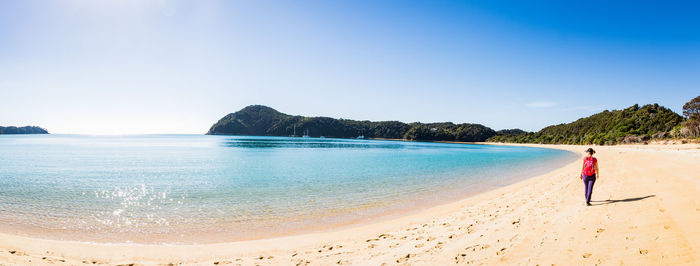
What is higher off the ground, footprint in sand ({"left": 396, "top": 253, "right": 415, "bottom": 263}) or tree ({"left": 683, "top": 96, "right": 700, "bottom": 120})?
tree ({"left": 683, "top": 96, "right": 700, "bottom": 120})

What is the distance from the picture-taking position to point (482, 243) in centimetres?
640

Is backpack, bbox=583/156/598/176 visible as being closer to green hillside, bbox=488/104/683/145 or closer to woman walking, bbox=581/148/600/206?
woman walking, bbox=581/148/600/206

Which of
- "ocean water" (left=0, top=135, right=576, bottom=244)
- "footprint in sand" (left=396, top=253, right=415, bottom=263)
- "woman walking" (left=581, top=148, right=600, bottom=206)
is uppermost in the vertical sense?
"woman walking" (left=581, top=148, right=600, bottom=206)

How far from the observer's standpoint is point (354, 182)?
20172mm

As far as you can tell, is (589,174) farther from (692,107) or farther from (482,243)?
(692,107)

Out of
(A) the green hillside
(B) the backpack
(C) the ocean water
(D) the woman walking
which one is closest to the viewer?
(C) the ocean water

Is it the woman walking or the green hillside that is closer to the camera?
the woman walking

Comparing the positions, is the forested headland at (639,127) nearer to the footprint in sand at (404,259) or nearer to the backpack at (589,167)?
the backpack at (589,167)

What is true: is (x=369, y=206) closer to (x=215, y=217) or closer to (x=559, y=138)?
(x=215, y=217)

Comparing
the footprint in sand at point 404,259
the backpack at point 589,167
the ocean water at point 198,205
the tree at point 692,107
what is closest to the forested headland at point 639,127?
the tree at point 692,107

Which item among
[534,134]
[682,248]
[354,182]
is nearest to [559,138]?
[534,134]

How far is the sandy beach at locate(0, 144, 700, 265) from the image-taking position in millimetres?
5371

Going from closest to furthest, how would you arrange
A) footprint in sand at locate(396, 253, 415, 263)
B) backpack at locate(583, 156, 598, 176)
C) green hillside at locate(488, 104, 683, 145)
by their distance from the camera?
footprint in sand at locate(396, 253, 415, 263) < backpack at locate(583, 156, 598, 176) < green hillside at locate(488, 104, 683, 145)

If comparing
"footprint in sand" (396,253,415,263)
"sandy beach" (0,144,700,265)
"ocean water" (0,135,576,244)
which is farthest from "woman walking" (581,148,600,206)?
"footprint in sand" (396,253,415,263)
